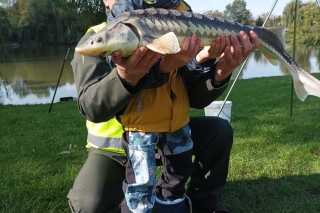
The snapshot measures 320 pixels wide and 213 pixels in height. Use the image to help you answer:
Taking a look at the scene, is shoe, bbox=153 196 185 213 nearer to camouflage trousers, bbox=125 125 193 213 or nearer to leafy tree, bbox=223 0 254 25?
camouflage trousers, bbox=125 125 193 213

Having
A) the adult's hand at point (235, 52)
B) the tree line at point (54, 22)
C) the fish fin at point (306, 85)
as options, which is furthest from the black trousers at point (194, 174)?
the tree line at point (54, 22)

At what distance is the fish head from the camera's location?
5.23 ft

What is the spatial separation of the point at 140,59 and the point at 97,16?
17.6 metres

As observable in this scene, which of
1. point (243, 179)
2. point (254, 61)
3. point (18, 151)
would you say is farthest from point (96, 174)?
point (254, 61)

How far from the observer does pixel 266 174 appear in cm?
350

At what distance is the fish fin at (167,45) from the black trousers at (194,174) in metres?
1.22

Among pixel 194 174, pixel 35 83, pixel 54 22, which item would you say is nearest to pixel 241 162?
pixel 194 174

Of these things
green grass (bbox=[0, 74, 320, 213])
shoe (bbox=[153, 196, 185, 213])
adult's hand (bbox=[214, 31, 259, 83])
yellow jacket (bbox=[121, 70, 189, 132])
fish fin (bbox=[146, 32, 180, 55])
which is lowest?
green grass (bbox=[0, 74, 320, 213])

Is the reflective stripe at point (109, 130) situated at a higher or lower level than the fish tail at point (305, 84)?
lower

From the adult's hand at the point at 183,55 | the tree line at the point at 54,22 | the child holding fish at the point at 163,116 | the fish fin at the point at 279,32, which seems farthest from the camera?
the tree line at the point at 54,22

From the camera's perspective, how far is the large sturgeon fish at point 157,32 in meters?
1.62

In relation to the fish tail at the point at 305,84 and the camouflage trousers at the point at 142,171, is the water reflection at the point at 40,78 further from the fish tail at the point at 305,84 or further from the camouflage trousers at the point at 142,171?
the fish tail at the point at 305,84

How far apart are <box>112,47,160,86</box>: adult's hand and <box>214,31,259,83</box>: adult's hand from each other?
2.11ft

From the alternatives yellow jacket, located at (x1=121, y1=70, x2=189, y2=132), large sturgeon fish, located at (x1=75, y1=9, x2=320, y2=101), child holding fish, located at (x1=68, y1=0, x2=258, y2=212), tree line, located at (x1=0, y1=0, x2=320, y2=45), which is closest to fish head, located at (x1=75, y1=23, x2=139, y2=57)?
large sturgeon fish, located at (x1=75, y1=9, x2=320, y2=101)
